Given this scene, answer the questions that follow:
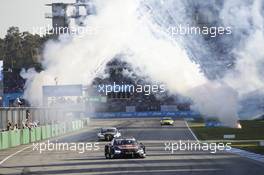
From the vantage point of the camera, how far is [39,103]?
332 feet

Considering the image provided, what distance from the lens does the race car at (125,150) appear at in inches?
1670

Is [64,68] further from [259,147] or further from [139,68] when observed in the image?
[259,147]

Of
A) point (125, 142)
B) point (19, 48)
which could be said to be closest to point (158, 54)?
point (125, 142)

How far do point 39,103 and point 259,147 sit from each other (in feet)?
178

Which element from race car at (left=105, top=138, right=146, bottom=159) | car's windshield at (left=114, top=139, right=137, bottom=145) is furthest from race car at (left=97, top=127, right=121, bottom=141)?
race car at (left=105, top=138, right=146, bottom=159)

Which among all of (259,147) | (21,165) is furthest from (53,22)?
(21,165)

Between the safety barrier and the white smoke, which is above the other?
the white smoke

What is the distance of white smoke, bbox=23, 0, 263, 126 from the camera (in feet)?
223

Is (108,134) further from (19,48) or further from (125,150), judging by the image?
(19,48)

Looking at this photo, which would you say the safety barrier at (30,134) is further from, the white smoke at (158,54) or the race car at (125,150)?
the race car at (125,150)

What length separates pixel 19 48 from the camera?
17450cm

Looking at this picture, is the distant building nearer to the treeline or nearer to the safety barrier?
the safety barrier

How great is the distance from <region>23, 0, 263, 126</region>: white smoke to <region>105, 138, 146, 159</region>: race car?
80.1ft

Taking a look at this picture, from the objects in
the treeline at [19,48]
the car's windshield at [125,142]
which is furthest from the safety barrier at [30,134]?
the treeline at [19,48]
